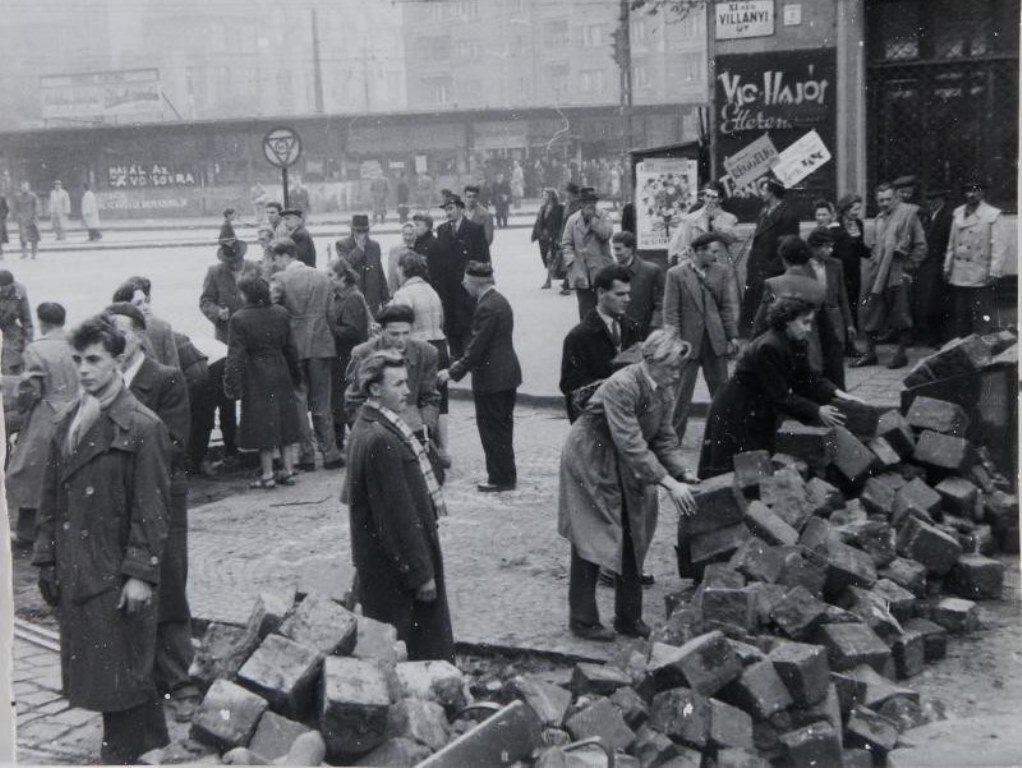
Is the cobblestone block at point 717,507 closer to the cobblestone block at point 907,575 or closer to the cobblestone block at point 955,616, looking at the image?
the cobblestone block at point 907,575

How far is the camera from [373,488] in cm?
570

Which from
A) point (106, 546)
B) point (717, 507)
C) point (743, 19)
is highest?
point (743, 19)

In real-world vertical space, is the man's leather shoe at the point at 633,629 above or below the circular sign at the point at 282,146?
below

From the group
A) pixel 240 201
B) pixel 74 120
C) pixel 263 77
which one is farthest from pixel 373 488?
pixel 263 77

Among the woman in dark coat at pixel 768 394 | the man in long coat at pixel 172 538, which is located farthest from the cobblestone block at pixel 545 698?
the woman in dark coat at pixel 768 394

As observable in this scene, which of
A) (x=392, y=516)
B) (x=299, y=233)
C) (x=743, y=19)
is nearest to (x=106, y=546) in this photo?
(x=392, y=516)

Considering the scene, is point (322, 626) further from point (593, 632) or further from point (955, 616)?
point (955, 616)

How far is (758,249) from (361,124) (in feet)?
127

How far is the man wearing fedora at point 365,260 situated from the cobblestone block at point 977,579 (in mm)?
8455

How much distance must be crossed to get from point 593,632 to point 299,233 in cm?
862

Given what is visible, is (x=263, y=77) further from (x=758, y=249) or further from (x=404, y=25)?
(x=758, y=249)

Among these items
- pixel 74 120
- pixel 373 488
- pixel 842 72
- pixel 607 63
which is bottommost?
pixel 373 488

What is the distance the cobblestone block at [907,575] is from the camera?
287 inches

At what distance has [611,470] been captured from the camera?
6.86 metres
